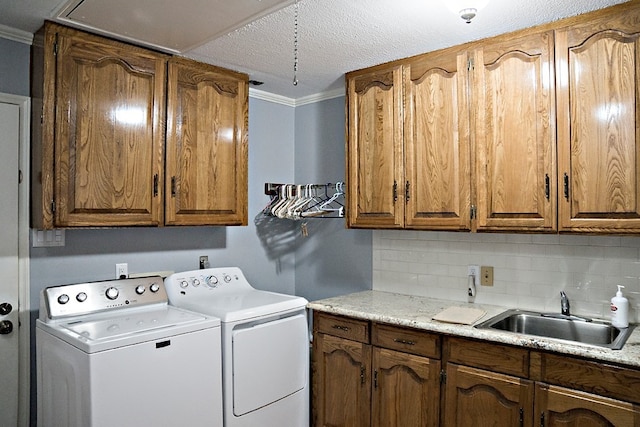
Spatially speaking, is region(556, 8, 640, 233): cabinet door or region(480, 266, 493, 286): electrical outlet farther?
region(480, 266, 493, 286): electrical outlet

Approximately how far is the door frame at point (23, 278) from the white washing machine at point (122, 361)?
0.39ft

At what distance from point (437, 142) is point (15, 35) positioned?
2233mm

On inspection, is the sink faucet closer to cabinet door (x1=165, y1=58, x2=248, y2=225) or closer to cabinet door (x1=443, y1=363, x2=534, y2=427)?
cabinet door (x1=443, y1=363, x2=534, y2=427)

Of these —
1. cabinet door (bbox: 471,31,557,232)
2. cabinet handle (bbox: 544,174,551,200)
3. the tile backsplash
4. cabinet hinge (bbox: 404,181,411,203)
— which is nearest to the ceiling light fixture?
cabinet door (bbox: 471,31,557,232)

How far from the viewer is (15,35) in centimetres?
231

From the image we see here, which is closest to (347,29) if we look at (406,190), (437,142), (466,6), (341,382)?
(466,6)

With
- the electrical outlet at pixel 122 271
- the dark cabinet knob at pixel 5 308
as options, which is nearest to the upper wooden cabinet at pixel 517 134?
the electrical outlet at pixel 122 271

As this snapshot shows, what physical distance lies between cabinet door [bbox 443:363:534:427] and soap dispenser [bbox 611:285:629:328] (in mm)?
542

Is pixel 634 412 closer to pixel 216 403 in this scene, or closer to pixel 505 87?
pixel 505 87

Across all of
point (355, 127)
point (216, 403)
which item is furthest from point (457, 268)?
point (216, 403)

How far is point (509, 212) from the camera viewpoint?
7.56 ft

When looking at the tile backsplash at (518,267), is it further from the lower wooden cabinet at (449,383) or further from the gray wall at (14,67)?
the gray wall at (14,67)

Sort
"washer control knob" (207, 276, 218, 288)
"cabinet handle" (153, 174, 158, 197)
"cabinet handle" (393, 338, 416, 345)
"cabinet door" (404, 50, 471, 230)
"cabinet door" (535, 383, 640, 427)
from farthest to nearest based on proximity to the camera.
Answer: "washer control knob" (207, 276, 218, 288) → "cabinet handle" (153, 174, 158, 197) → "cabinet door" (404, 50, 471, 230) → "cabinet handle" (393, 338, 416, 345) → "cabinet door" (535, 383, 640, 427)

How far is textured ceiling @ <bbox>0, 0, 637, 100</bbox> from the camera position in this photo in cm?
202
